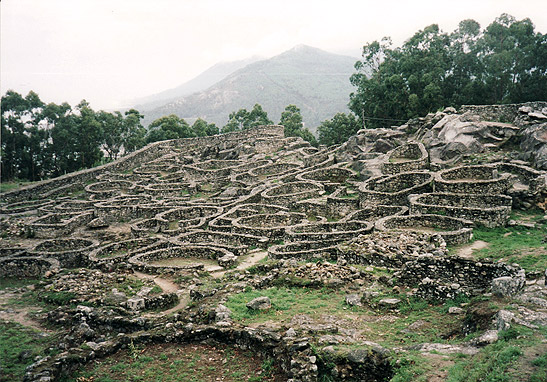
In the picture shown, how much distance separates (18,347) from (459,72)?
2677 inches

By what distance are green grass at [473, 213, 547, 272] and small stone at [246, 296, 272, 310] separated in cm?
975

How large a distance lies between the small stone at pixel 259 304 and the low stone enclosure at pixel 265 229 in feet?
→ 3.71

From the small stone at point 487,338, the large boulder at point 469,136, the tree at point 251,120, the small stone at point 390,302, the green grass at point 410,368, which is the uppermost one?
the tree at point 251,120

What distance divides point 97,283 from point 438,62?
5904cm

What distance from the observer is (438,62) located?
65188mm

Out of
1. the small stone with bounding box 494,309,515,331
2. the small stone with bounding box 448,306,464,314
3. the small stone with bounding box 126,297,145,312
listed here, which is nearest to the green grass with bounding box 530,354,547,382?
the small stone with bounding box 494,309,515,331

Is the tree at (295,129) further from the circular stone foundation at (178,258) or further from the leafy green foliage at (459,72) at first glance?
the circular stone foundation at (178,258)

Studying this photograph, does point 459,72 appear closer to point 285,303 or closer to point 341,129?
point 341,129

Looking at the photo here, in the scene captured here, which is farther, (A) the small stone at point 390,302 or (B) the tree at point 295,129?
(B) the tree at point 295,129

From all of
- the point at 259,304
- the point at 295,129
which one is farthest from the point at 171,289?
the point at 295,129

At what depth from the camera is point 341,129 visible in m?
79.4

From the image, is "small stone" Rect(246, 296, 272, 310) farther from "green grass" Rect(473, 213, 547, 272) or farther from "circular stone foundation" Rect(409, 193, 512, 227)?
"circular stone foundation" Rect(409, 193, 512, 227)

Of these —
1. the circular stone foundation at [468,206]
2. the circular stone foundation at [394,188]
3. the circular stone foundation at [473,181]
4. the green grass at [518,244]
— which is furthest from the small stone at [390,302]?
the circular stone foundation at [394,188]

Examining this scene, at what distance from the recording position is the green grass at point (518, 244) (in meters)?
17.7
